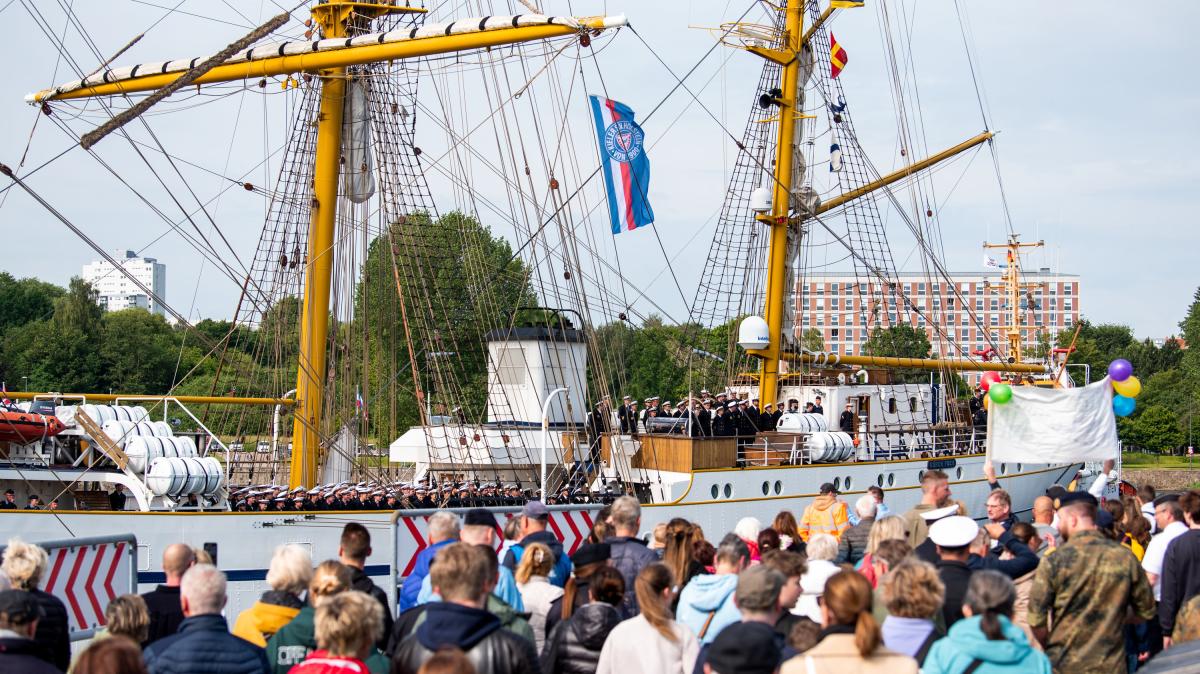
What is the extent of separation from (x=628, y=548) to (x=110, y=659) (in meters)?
3.86

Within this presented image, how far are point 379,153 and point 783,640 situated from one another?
18.7 m

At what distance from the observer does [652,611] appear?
19.6 ft

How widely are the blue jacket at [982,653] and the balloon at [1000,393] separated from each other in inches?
358

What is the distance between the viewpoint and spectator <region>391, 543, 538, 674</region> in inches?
210

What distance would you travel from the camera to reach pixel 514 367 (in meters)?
24.8

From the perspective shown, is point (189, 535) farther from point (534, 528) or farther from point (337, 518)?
point (534, 528)

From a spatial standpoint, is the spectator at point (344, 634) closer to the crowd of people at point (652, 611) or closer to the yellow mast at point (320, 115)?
the crowd of people at point (652, 611)

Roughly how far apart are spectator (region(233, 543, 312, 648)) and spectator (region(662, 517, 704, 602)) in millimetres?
2369

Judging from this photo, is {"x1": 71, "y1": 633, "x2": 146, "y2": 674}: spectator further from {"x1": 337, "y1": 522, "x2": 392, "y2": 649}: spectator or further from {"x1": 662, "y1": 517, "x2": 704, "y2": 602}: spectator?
{"x1": 662, "y1": 517, "x2": 704, "y2": 602}: spectator

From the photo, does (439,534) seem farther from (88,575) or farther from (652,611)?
(88,575)

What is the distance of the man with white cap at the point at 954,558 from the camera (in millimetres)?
6793

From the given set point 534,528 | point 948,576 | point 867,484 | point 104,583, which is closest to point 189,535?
point 104,583

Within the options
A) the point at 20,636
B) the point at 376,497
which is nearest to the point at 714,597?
the point at 20,636

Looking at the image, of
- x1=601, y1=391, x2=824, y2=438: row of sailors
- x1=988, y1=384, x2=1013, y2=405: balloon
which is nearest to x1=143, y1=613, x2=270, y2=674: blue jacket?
x1=988, y1=384, x2=1013, y2=405: balloon
